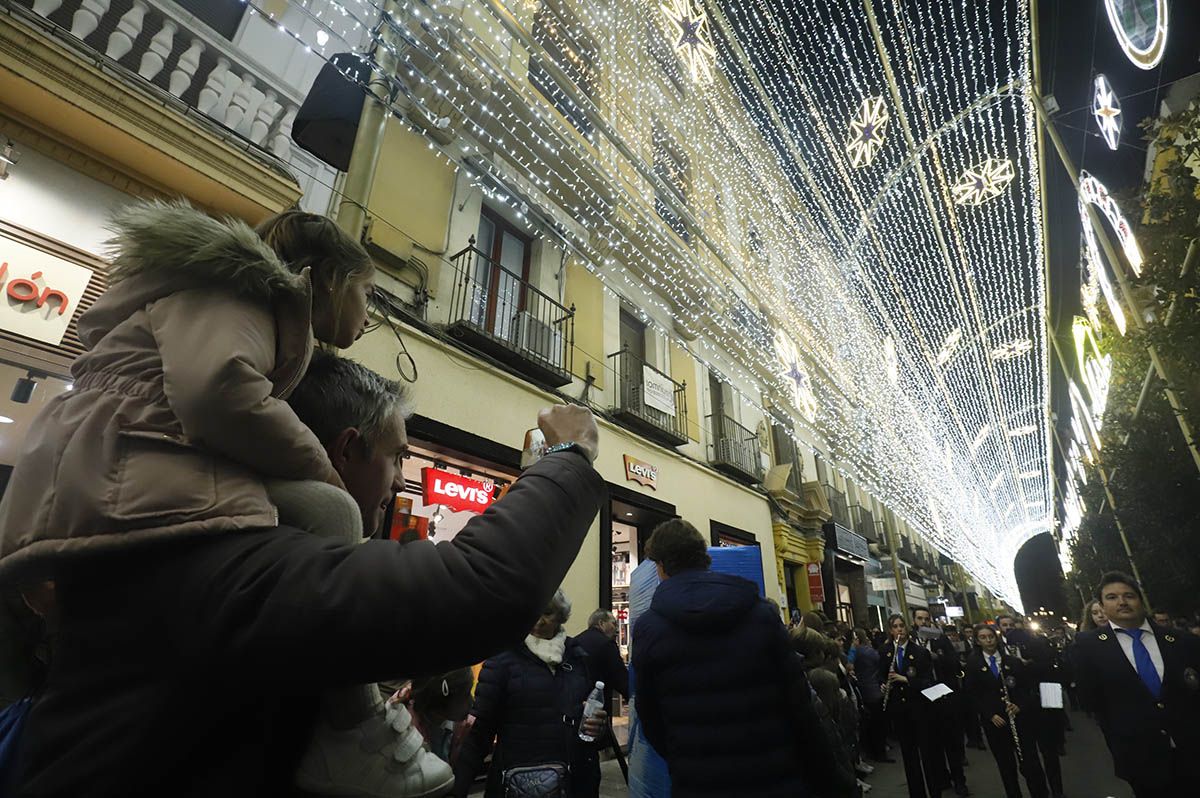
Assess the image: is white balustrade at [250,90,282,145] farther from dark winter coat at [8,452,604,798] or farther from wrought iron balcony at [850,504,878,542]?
wrought iron balcony at [850,504,878,542]

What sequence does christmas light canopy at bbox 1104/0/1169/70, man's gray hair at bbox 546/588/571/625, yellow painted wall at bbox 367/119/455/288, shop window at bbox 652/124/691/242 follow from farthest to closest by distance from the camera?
shop window at bbox 652/124/691/242
yellow painted wall at bbox 367/119/455/288
christmas light canopy at bbox 1104/0/1169/70
man's gray hair at bbox 546/588/571/625

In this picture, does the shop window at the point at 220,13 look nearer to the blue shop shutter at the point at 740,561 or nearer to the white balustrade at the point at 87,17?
the white balustrade at the point at 87,17

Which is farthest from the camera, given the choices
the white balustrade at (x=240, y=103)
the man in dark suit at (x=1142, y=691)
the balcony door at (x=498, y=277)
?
the balcony door at (x=498, y=277)

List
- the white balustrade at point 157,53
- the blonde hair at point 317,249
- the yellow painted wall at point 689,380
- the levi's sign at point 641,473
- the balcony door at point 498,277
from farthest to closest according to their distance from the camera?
the yellow painted wall at point 689,380, the levi's sign at point 641,473, the balcony door at point 498,277, the white balustrade at point 157,53, the blonde hair at point 317,249

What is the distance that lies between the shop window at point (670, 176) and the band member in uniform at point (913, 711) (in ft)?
26.4

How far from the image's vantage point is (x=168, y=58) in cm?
509

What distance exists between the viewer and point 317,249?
1082 mm

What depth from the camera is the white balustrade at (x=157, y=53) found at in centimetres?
479

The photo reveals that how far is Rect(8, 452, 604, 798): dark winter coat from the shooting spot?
0.60 metres

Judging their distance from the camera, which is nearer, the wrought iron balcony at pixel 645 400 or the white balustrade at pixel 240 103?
the white balustrade at pixel 240 103

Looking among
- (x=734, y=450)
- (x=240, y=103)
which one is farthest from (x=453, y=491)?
(x=734, y=450)

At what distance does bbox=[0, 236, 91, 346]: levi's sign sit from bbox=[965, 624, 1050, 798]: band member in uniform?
10.0 meters

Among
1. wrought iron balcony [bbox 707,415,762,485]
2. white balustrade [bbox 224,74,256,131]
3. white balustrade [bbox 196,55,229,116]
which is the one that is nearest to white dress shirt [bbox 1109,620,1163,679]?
wrought iron balcony [bbox 707,415,762,485]

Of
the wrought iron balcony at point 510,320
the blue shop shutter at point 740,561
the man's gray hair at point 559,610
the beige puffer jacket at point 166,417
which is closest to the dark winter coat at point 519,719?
the man's gray hair at point 559,610
